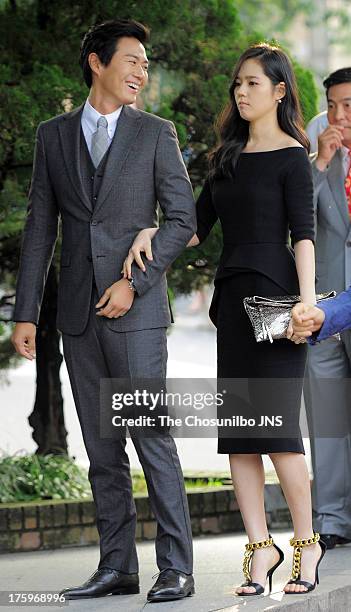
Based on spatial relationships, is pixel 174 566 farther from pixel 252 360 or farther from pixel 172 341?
pixel 172 341

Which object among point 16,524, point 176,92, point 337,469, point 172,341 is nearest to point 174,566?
point 337,469

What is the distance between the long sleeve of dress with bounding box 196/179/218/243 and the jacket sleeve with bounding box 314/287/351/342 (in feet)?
2.68

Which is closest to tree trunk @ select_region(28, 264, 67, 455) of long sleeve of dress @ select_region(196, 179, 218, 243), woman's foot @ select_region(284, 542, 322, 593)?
long sleeve of dress @ select_region(196, 179, 218, 243)

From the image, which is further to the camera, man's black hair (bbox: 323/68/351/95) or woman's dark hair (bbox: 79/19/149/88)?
man's black hair (bbox: 323/68/351/95)

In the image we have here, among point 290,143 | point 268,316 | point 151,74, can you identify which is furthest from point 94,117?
point 151,74

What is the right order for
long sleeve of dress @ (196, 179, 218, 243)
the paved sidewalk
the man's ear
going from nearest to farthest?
the paved sidewalk → the man's ear → long sleeve of dress @ (196, 179, 218, 243)

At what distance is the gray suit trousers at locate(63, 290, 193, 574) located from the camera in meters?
4.36

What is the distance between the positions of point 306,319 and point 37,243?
1.02m

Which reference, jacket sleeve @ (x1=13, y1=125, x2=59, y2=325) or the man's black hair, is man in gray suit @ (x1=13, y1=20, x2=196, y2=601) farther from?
the man's black hair

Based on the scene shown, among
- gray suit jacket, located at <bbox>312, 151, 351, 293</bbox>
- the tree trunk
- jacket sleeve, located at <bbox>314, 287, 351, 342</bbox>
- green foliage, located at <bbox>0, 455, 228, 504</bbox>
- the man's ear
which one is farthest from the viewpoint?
the tree trunk

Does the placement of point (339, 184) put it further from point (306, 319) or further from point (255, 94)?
point (306, 319)

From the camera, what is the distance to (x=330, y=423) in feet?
18.9

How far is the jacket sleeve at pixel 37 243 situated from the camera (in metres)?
4.54

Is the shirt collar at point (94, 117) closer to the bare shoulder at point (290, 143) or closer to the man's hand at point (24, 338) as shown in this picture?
the bare shoulder at point (290, 143)
